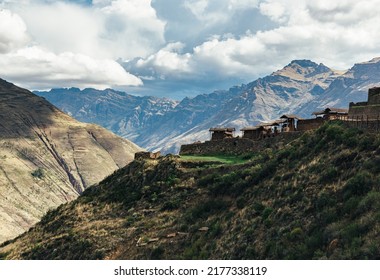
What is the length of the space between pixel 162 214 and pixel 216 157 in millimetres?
16922

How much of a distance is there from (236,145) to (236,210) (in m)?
23.9

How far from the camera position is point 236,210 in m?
42.1

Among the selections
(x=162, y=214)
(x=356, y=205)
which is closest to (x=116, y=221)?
(x=162, y=214)

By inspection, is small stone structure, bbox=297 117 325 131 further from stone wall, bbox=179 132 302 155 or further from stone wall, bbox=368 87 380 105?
stone wall, bbox=368 87 380 105

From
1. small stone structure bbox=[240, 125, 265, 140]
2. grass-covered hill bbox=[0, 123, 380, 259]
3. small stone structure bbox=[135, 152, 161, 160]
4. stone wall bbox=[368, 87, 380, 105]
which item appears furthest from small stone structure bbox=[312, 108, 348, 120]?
small stone structure bbox=[135, 152, 161, 160]

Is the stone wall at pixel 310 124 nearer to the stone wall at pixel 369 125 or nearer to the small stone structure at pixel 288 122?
the small stone structure at pixel 288 122

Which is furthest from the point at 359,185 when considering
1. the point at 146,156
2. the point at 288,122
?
the point at 146,156

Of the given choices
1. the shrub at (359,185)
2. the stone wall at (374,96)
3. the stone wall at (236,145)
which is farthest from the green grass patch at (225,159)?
the shrub at (359,185)

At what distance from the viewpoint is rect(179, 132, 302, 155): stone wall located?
57.7 metres

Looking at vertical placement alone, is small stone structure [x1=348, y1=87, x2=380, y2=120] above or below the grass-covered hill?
above

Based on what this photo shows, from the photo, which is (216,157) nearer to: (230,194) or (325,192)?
(230,194)

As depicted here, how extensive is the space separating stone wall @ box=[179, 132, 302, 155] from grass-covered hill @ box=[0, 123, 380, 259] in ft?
6.32

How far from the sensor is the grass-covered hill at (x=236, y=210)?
92.9 feet

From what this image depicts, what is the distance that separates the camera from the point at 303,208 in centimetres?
3278
